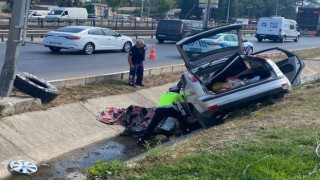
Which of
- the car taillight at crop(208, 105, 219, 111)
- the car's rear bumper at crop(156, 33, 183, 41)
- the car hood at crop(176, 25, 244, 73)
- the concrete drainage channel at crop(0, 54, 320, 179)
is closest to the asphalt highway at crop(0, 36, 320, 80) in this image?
the concrete drainage channel at crop(0, 54, 320, 179)

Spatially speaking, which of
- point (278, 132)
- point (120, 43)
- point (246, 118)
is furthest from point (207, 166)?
point (120, 43)

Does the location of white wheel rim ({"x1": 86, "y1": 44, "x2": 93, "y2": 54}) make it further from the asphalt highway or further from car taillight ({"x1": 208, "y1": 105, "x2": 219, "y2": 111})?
car taillight ({"x1": 208, "y1": 105, "x2": 219, "y2": 111})

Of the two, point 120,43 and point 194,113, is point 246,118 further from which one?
point 120,43

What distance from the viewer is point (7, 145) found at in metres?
8.98

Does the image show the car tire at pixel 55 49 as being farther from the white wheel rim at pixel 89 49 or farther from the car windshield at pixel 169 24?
the car windshield at pixel 169 24

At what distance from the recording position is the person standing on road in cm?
1470

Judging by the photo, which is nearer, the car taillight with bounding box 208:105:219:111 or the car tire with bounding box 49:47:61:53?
the car taillight with bounding box 208:105:219:111

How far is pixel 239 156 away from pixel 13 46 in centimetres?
623

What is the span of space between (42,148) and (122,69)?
1039 cm

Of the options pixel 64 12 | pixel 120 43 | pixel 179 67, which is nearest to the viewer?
pixel 179 67

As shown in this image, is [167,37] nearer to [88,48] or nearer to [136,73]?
[88,48]

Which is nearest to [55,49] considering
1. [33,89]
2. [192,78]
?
[33,89]

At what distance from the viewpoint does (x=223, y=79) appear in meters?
11.1

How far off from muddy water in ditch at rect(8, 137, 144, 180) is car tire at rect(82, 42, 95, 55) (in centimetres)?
1407
